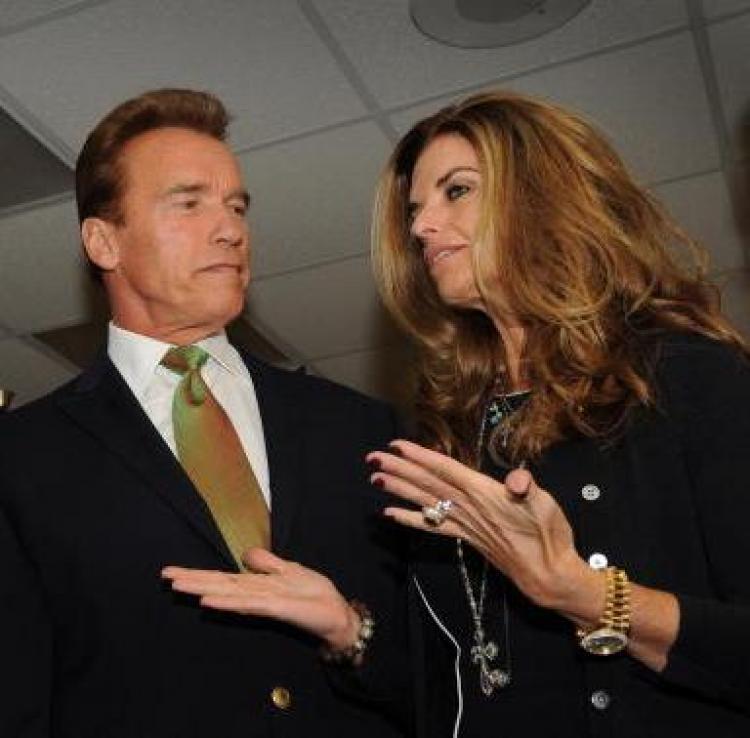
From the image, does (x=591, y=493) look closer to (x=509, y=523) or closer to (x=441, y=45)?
(x=509, y=523)

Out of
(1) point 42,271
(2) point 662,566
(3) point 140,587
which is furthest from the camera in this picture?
(1) point 42,271

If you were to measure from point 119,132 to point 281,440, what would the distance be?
86 centimetres

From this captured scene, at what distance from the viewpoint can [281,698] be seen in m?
1.57

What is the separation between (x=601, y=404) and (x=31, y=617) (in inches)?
37.7

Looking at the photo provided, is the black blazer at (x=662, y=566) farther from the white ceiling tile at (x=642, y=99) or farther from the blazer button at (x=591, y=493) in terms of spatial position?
the white ceiling tile at (x=642, y=99)

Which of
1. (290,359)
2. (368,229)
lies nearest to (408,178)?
(368,229)

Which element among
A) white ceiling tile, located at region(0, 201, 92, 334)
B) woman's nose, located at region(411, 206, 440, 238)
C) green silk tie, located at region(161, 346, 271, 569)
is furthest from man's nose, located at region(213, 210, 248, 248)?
white ceiling tile, located at region(0, 201, 92, 334)

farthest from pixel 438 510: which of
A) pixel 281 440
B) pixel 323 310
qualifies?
pixel 323 310

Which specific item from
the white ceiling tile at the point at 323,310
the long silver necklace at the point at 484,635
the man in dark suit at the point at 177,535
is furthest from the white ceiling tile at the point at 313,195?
the long silver necklace at the point at 484,635

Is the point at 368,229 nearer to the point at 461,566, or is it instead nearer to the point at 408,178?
the point at 408,178

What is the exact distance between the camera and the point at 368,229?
172 inches

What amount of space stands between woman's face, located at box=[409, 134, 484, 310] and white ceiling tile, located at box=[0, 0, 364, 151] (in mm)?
1340

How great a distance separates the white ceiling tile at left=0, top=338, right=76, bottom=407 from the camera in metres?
5.34

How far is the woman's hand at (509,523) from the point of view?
1.24 metres
